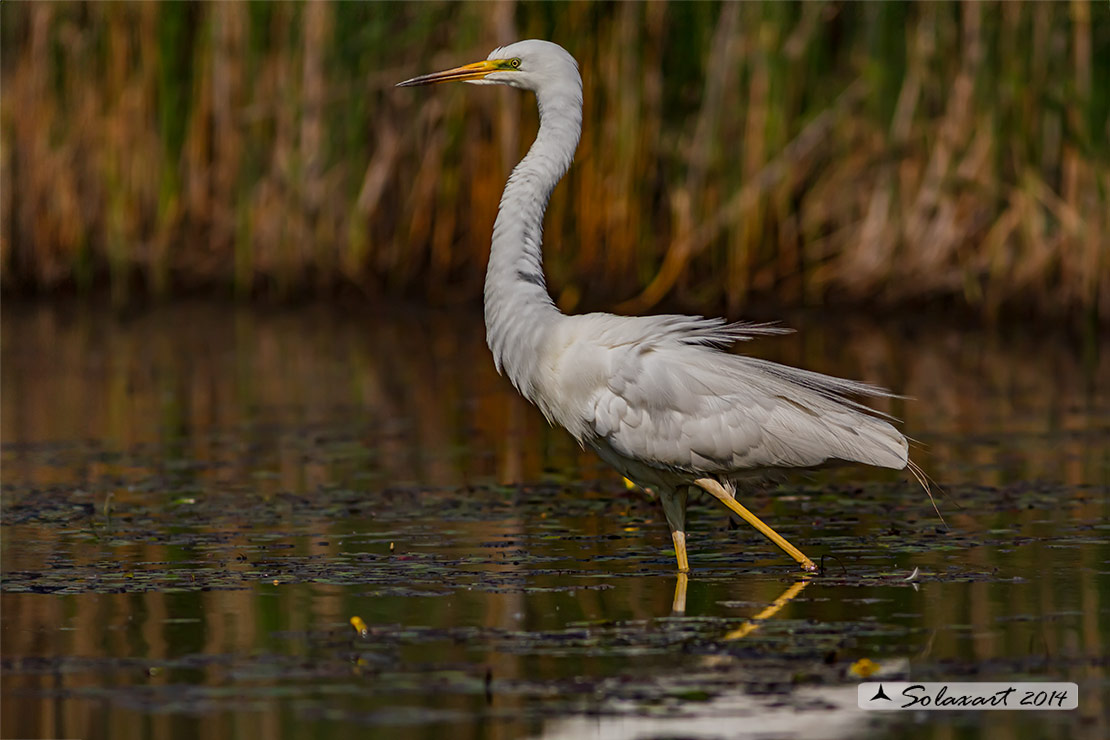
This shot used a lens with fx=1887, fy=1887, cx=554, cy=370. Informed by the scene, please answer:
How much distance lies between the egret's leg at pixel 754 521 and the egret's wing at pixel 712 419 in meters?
0.05

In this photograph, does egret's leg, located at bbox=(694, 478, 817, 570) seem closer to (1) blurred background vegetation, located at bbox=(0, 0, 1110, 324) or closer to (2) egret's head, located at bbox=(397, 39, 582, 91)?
(2) egret's head, located at bbox=(397, 39, 582, 91)

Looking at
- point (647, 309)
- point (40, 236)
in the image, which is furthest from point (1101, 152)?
point (40, 236)

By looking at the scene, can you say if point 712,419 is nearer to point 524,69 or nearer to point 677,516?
point 677,516

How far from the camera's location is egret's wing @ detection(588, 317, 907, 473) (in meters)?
6.03

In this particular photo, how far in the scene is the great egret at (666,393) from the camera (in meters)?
6.04

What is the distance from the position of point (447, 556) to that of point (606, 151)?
729cm

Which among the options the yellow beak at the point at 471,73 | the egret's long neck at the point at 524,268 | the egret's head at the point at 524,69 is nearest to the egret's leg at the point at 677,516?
the egret's long neck at the point at 524,268

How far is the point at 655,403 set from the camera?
237 inches

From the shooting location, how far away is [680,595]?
18.4ft

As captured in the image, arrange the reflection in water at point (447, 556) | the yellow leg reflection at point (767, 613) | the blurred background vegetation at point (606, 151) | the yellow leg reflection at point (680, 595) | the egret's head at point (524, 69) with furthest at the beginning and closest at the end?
the blurred background vegetation at point (606, 151)
the egret's head at point (524, 69)
the yellow leg reflection at point (680, 595)
the yellow leg reflection at point (767, 613)
the reflection in water at point (447, 556)

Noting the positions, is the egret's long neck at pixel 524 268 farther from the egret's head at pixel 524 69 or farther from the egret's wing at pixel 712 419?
the egret's wing at pixel 712 419

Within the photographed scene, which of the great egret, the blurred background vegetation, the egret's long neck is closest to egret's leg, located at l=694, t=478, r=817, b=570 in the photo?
the great egret

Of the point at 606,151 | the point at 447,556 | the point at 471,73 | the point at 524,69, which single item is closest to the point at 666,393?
the point at 447,556

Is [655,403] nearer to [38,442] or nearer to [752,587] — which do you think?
[752,587]
